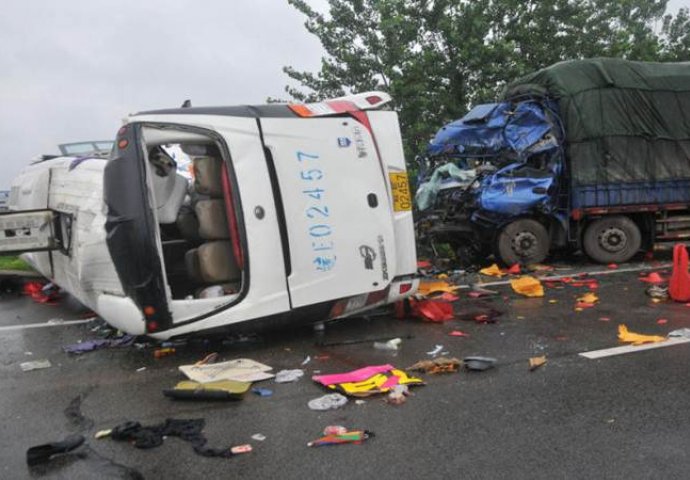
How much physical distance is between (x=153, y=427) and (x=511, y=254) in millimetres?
6888

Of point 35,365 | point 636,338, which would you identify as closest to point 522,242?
point 636,338

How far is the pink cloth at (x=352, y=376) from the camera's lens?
4.40m

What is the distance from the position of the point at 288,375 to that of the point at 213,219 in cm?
151

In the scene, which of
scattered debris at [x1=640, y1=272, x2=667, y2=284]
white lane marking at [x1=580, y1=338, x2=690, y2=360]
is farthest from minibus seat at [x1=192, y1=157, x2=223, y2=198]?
scattered debris at [x1=640, y1=272, x2=667, y2=284]

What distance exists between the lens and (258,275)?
5.01 metres

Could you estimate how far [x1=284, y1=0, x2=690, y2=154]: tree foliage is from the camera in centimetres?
1474

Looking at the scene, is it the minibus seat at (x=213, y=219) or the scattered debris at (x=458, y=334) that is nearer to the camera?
the minibus seat at (x=213, y=219)

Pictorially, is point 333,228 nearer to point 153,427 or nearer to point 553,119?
point 153,427

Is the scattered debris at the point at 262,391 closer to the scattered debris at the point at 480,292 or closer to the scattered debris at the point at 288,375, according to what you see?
the scattered debris at the point at 288,375

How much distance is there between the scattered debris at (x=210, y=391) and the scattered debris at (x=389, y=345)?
136cm

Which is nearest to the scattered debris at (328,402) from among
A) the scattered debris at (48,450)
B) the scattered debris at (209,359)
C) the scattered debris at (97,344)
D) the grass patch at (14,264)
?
the scattered debris at (209,359)

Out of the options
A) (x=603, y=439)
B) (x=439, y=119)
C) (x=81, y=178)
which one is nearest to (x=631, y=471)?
(x=603, y=439)

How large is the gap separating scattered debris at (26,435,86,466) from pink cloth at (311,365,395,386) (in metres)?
1.62

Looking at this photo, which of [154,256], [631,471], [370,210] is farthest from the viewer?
[370,210]
